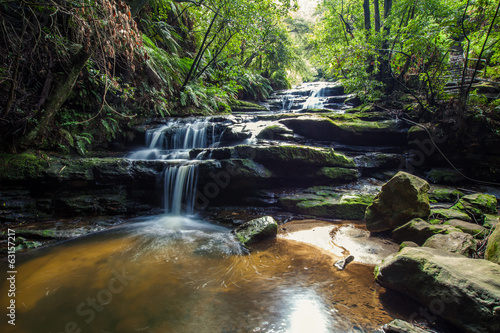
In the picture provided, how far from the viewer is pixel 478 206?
419cm

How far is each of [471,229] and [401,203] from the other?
36.6 inches

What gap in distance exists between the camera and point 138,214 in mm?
5438

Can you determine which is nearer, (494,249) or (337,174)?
(494,249)

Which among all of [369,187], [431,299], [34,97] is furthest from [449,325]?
[34,97]

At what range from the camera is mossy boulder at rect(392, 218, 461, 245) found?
3172 mm

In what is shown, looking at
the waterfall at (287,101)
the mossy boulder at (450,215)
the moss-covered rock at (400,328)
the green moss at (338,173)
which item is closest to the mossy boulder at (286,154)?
the green moss at (338,173)

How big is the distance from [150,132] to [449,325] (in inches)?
351

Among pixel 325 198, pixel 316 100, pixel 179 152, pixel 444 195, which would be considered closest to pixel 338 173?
pixel 325 198

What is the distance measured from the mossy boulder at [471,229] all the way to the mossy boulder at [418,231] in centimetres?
27

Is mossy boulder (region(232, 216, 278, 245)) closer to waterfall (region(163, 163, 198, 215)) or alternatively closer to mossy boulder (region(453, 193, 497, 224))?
waterfall (region(163, 163, 198, 215))

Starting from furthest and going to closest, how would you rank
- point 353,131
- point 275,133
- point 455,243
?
point 275,133, point 353,131, point 455,243

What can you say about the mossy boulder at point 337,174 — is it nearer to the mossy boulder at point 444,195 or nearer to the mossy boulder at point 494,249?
the mossy boulder at point 444,195

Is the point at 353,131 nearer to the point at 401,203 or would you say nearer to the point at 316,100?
the point at 401,203

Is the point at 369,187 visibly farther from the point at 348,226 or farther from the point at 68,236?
the point at 68,236
